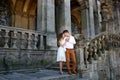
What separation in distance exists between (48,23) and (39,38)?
114 centimetres

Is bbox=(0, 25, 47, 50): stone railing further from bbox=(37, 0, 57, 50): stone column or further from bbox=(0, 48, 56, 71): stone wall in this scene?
bbox=(37, 0, 57, 50): stone column

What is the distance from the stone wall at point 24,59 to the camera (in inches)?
265

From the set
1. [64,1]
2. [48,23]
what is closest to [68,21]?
[64,1]

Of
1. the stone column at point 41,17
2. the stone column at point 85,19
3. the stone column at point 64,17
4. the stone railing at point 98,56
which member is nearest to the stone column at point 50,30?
the stone column at point 41,17

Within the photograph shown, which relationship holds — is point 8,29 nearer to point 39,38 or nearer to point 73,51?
point 39,38

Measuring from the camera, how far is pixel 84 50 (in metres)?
6.98

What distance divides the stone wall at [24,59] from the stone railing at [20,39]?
0.82 ft

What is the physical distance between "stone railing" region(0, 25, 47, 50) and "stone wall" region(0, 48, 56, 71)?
25 cm

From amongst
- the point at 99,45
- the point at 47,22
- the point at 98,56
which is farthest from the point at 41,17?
the point at 98,56

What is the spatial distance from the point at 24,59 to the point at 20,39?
3.07 ft

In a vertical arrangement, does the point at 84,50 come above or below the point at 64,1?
below

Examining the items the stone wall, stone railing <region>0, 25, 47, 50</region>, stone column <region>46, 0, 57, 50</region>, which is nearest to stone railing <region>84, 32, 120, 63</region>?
the stone wall

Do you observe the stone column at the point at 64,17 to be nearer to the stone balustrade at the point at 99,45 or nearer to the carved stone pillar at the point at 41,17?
the carved stone pillar at the point at 41,17

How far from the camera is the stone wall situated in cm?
674
